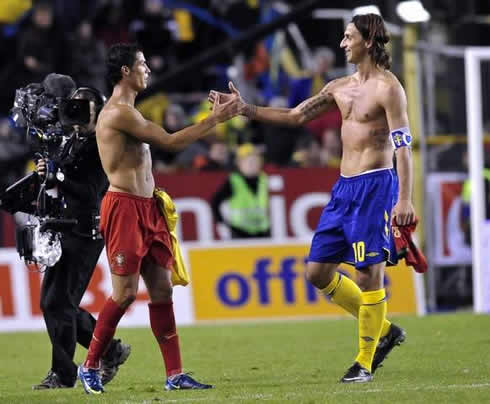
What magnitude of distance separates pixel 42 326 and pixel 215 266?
88.0 inches

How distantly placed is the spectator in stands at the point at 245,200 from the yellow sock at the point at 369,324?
795 cm

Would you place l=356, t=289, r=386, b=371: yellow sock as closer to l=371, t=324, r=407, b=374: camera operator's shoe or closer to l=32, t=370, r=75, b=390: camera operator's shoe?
l=371, t=324, r=407, b=374: camera operator's shoe

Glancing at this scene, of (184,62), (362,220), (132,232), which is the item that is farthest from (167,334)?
(184,62)

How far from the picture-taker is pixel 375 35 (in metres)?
9.01

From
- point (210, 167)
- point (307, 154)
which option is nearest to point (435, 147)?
point (307, 154)

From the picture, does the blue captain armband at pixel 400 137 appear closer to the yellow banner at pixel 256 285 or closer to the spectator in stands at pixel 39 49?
the yellow banner at pixel 256 285

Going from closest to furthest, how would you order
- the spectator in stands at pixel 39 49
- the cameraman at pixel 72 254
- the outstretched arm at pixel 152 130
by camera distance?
the outstretched arm at pixel 152 130, the cameraman at pixel 72 254, the spectator in stands at pixel 39 49

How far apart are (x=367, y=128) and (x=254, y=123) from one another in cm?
1071

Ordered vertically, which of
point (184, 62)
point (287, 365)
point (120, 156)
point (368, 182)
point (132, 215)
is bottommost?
point (287, 365)

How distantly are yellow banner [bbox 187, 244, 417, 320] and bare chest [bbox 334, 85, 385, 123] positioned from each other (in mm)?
7114

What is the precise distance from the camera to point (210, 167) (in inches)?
681

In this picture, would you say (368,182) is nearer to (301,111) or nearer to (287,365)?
(301,111)

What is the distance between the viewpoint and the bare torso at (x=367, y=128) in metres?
8.92

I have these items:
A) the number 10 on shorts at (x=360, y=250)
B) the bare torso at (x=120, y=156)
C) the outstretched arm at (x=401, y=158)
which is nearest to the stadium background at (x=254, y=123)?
the bare torso at (x=120, y=156)
